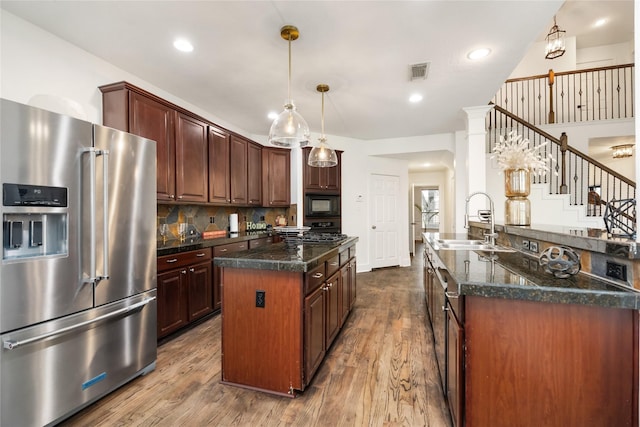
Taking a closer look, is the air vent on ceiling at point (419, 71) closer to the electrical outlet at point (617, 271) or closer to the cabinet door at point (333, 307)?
the cabinet door at point (333, 307)

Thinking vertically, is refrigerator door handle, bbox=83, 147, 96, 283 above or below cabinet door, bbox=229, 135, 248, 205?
below

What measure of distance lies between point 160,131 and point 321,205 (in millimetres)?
3029

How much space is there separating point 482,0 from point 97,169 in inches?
113

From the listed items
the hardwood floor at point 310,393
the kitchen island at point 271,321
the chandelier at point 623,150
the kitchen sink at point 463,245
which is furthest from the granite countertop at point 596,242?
the chandelier at point 623,150

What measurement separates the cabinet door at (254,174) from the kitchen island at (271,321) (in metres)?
2.75

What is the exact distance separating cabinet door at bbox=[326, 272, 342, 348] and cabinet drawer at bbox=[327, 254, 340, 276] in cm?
5

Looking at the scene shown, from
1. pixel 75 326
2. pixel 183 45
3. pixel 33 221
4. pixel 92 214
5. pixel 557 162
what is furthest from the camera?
pixel 557 162

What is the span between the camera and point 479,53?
2727 mm

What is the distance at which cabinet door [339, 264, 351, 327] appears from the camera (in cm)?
289

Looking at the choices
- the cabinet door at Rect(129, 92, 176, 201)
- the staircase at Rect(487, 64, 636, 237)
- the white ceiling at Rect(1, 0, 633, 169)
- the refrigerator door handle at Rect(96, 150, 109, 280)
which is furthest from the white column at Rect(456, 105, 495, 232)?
the refrigerator door handle at Rect(96, 150, 109, 280)

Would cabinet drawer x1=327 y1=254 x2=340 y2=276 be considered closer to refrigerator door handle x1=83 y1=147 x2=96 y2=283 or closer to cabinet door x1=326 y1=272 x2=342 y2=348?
cabinet door x1=326 y1=272 x2=342 y2=348

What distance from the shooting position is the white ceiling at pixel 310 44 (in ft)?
6.97

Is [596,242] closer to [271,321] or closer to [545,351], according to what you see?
[545,351]

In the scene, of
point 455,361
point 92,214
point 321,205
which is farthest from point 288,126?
point 321,205
